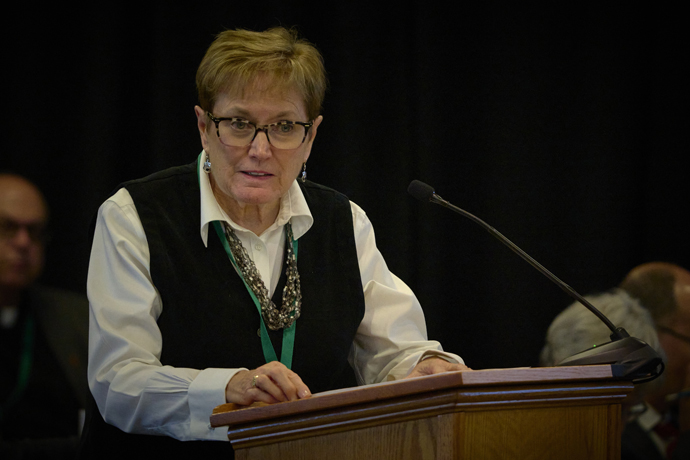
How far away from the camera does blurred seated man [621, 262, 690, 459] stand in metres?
2.36

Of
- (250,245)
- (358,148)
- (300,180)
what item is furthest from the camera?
(358,148)

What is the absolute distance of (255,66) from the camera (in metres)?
1.77

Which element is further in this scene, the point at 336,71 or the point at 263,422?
the point at 336,71

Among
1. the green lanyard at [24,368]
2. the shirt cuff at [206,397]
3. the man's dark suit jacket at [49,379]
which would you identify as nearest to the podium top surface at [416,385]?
the shirt cuff at [206,397]

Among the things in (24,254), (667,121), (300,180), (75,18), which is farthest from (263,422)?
(667,121)

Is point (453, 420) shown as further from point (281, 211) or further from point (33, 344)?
point (33, 344)

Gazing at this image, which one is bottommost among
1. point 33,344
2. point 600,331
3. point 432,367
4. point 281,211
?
point 33,344

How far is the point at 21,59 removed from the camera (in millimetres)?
2705

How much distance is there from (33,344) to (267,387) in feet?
5.85

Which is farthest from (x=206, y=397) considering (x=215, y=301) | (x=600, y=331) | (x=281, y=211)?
(x=600, y=331)

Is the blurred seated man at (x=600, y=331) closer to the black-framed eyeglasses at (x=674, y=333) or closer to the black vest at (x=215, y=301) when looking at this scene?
the black-framed eyeglasses at (x=674, y=333)

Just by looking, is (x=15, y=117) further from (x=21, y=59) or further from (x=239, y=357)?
(x=239, y=357)

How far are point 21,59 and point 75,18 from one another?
0.81 feet

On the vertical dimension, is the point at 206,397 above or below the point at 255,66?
below
